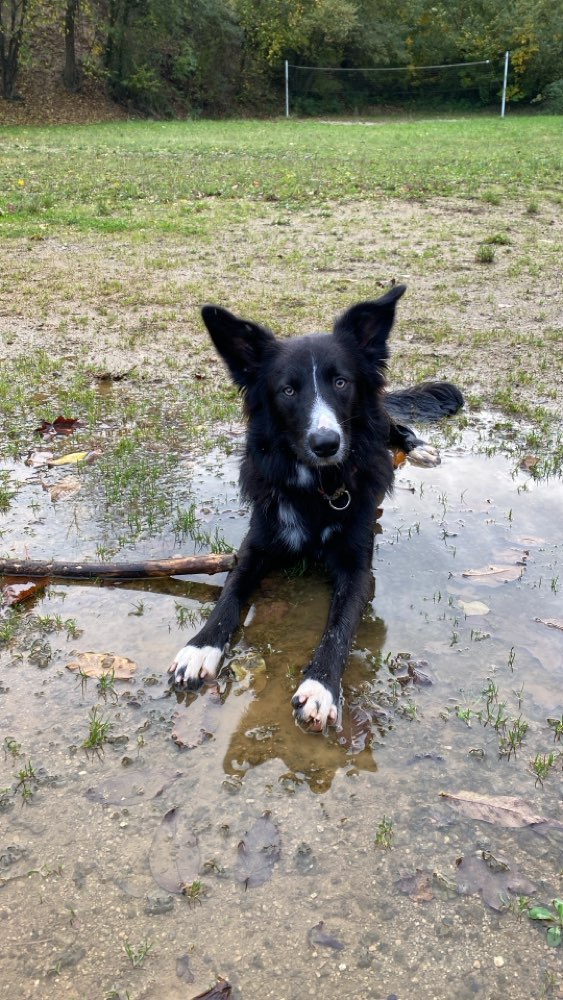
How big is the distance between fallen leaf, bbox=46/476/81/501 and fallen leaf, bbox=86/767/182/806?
2464 mm

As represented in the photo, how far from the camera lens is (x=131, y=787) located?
2857 millimetres

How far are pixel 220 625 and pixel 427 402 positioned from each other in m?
3.16

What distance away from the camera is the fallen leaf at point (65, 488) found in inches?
199

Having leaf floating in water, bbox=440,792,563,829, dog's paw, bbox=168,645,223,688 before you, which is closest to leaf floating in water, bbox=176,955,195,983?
leaf floating in water, bbox=440,792,563,829

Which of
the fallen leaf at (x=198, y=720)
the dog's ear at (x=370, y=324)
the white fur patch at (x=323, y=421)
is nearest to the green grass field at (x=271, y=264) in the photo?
the dog's ear at (x=370, y=324)

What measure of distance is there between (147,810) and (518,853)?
1231mm

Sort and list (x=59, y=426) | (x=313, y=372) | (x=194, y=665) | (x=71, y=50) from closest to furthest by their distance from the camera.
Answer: (x=194, y=665) → (x=313, y=372) → (x=59, y=426) → (x=71, y=50)

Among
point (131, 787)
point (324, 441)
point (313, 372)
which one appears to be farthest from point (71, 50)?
point (131, 787)

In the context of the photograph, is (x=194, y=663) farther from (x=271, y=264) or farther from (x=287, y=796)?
(x=271, y=264)

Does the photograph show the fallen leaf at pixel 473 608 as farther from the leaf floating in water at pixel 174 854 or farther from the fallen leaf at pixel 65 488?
the fallen leaf at pixel 65 488

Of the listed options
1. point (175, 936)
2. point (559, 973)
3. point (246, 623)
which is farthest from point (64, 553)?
point (559, 973)

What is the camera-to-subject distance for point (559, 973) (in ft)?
7.16

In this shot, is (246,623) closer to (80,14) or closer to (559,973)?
(559,973)

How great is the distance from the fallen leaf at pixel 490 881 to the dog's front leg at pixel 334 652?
2.64 feet
